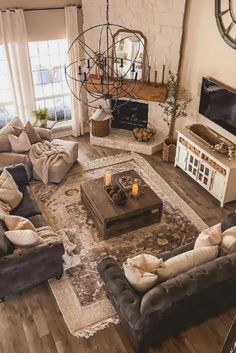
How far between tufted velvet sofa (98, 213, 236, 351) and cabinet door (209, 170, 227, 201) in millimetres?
2100

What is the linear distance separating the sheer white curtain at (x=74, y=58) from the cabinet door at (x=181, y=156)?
7.74 feet

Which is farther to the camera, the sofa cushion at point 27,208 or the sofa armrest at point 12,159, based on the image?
the sofa armrest at point 12,159

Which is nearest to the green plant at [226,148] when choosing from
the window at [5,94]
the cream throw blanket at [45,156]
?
the cream throw blanket at [45,156]

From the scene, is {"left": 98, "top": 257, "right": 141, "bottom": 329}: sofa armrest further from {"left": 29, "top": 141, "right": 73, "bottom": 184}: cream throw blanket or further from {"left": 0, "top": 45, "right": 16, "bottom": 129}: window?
{"left": 0, "top": 45, "right": 16, "bottom": 129}: window

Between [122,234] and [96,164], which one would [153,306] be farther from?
[96,164]

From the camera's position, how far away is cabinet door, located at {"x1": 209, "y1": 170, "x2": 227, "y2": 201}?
18.6 feet

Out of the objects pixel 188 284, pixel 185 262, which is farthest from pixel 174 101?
pixel 188 284

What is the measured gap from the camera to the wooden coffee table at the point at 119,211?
498cm

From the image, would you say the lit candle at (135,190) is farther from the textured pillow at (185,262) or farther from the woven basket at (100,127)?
the woven basket at (100,127)

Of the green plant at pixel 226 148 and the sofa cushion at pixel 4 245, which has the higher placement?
the green plant at pixel 226 148

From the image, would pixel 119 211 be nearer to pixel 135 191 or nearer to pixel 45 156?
pixel 135 191

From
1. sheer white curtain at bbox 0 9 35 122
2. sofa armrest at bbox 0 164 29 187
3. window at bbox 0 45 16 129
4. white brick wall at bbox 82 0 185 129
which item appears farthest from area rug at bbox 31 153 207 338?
white brick wall at bbox 82 0 185 129

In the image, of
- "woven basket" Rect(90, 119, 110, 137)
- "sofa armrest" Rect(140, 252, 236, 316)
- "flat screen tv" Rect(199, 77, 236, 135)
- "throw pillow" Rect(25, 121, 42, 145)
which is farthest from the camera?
"woven basket" Rect(90, 119, 110, 137)

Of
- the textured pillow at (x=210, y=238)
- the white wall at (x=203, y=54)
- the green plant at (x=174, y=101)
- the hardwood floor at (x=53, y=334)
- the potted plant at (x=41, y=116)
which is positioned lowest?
the hardwood floor at (x=53, y=334)
